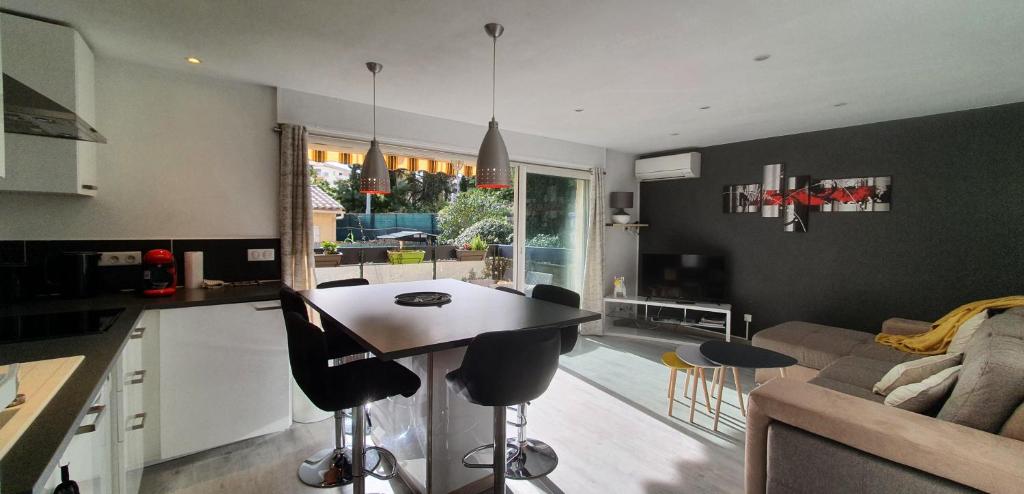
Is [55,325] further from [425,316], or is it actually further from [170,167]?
[425,316]

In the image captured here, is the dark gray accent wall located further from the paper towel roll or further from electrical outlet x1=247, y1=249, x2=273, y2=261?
the paper towel roll

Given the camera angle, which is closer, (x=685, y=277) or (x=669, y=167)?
(x=685, y=277)

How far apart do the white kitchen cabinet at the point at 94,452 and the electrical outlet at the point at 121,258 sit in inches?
60.2

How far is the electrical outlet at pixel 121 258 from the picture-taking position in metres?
2.60

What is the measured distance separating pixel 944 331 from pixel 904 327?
47 cm

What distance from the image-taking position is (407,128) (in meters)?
3.73

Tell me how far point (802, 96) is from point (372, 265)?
16.4 feet

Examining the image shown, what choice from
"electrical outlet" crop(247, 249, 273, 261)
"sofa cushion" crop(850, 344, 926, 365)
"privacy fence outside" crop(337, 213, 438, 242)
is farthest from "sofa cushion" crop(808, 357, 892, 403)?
"privacy fence outside" crop(337, 213, 438, 242)

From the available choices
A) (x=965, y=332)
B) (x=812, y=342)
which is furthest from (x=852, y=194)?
(x=965, y=332)

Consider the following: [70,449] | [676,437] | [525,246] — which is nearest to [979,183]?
[676,437]

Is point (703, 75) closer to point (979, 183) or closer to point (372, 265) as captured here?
point (979, 183)

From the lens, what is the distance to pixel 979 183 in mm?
3408

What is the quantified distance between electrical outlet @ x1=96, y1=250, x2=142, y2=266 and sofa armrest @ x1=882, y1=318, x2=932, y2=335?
5.62m

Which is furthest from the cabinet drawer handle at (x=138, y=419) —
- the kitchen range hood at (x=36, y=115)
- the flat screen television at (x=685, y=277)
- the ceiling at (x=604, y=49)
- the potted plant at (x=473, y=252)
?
the flat screen television at (x=685, y=277)
